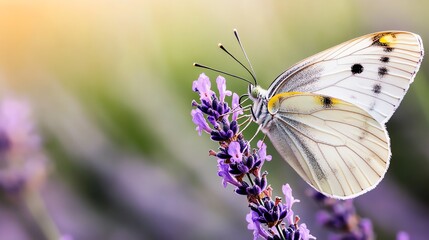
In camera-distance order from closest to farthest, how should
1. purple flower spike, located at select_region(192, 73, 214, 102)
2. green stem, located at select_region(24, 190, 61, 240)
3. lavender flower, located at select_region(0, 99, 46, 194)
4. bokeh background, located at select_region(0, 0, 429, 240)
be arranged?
purple flower spike, located at select_region(192, 73, 214, 102) < green stem, located at select_region(24, 190, 61, 240) < lavender flower, located at select_region(0, 99, 46, 194) < bokeh background, located at select_region(0, 0, 429, 240)

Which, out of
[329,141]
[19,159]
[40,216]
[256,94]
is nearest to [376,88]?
[329,141]

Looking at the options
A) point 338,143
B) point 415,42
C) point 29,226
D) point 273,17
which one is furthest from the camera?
point 273,17

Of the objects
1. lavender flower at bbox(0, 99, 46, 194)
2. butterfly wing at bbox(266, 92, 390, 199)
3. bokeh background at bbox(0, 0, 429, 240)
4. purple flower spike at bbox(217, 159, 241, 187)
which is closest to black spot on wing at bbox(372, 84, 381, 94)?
butterfly wing at bbox(266, 92, 390, 199)

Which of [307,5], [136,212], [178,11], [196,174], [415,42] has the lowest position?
[415,42]

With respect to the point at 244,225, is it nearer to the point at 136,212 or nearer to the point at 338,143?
the point at 136,212

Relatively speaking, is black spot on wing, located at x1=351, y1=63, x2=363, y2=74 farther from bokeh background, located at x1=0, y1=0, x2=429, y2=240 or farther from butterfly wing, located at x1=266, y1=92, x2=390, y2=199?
bokeh background, located at x1=0, y1=0, x2=429, y2=240

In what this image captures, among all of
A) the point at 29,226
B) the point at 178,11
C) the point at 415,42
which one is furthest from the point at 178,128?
the point at 178,11

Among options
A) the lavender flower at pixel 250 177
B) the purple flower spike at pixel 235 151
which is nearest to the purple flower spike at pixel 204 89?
the lavender flower at pixel 250 177
